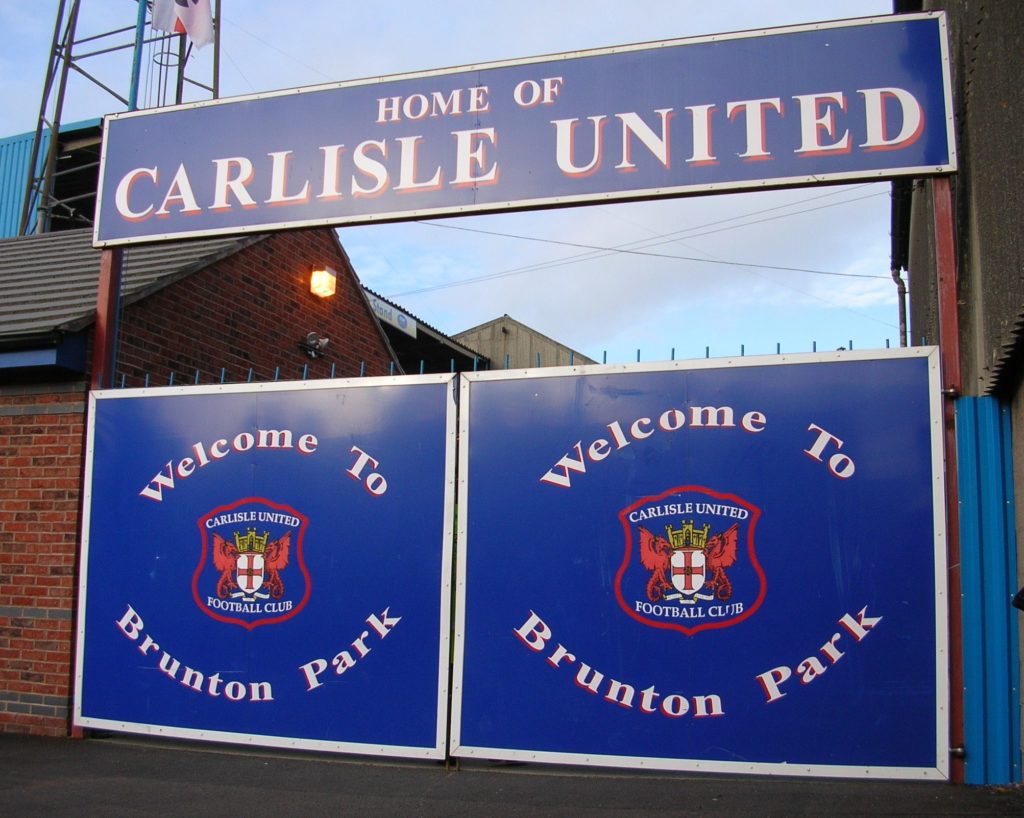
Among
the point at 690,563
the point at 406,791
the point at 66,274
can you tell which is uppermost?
the point at 66,274

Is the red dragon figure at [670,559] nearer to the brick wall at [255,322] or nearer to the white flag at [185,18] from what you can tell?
the brick wall at [255,322]

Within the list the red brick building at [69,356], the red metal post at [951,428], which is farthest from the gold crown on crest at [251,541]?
the red metal post at [951,428]

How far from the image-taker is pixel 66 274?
7543 mm

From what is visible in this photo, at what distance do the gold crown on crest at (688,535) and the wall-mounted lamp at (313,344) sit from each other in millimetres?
5574

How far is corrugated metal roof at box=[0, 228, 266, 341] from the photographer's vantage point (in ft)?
20.0

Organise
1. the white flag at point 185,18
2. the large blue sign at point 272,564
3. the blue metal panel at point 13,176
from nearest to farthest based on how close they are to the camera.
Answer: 1. the large blue sign at point 272,564
2. the white flag at point 185,18
3. the blue metal panel at point 13,176

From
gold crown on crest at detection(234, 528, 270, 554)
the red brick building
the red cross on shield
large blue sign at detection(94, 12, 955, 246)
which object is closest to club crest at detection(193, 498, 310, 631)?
gold crown on crest at detection(234, 528, 270, 554)

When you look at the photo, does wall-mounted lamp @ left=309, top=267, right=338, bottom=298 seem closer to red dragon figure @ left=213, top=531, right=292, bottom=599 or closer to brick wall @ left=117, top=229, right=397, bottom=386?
brick wall @ left=117, top=229, right=397, bottom=386

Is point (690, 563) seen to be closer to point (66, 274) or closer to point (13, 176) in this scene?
point (66, 274)

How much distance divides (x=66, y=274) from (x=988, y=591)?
6.99m

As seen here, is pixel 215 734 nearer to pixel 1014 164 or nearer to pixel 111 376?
pixel 111 376

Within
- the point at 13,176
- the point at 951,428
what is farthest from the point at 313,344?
the point at 13,176

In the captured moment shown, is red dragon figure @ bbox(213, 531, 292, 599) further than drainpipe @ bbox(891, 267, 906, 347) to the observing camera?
No

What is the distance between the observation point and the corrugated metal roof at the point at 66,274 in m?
6.08
